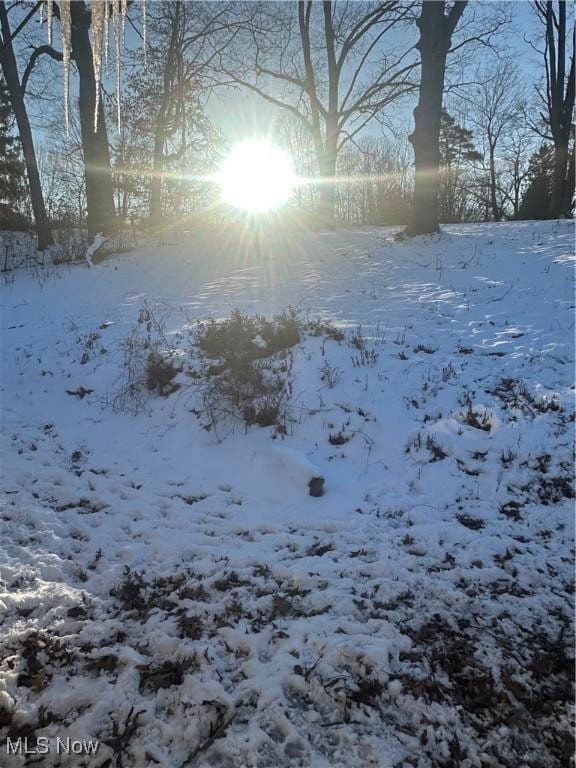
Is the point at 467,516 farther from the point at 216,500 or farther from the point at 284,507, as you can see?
the point at 216,500

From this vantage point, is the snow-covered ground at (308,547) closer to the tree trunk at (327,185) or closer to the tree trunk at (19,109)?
the tree trunk at (19,109)

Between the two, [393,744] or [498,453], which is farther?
[498,453]

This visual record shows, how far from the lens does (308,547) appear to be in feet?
11.0

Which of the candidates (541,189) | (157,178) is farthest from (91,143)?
(541,189)

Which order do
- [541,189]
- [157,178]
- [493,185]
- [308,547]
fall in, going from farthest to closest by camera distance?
[493,185] → [541,189] → [157,178] → [308,547]

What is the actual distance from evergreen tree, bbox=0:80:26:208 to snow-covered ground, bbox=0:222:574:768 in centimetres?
1739

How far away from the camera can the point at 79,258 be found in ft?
42.1

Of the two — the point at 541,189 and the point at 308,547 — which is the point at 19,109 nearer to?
the point at 308,547

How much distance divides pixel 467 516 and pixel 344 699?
6.12 feet

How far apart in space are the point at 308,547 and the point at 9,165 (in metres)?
24.0

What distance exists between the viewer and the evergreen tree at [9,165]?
20266 mm

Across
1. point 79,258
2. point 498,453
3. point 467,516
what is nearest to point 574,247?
point 498,453

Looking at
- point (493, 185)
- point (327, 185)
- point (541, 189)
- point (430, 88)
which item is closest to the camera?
point (430, 88)

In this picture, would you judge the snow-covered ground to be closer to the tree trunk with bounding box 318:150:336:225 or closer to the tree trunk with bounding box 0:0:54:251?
the tree trunk with bounding box 0:0:54:251
